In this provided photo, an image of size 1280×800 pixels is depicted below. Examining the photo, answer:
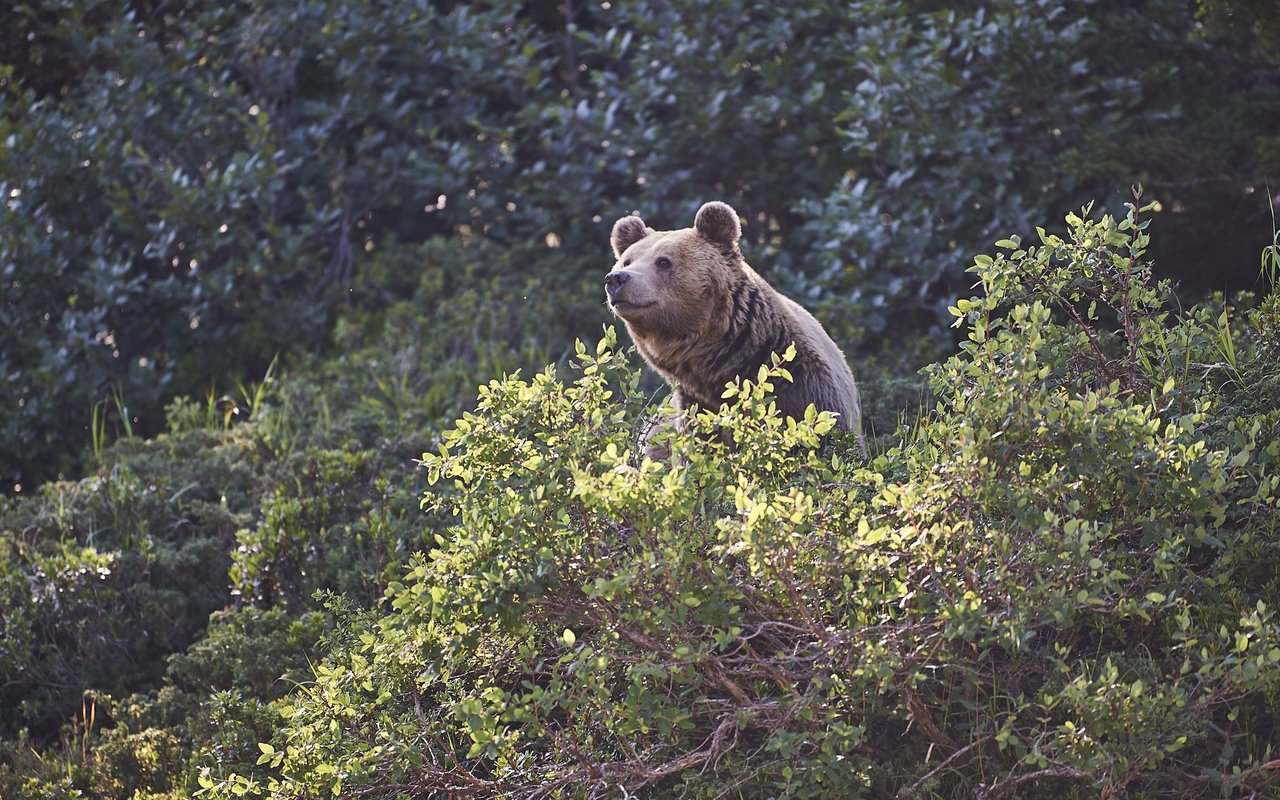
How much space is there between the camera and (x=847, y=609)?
371 centimetres

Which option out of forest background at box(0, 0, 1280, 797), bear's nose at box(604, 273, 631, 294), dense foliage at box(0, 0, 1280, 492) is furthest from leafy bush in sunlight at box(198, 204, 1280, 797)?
dense foliage at box(0, 0, 1280, 492)

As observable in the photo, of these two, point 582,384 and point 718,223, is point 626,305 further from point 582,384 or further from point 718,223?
point 582,384

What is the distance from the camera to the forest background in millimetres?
3574

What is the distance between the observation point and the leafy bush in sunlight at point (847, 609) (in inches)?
133

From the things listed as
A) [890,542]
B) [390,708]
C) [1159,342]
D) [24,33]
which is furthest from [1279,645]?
[24,33]

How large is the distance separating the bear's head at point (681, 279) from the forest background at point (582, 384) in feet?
3.22

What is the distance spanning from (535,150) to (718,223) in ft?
14.6

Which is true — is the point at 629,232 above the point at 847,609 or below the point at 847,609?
below

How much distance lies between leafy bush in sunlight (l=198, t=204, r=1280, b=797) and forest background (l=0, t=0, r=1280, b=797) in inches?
0.8

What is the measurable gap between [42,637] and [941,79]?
19.0 feet

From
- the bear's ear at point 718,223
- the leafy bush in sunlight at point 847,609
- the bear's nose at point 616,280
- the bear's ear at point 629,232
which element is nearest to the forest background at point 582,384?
the leafy bush in sunlight at point 847,609

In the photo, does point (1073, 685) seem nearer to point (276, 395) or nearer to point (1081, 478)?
point (1081, 478)

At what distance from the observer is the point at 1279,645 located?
322cm

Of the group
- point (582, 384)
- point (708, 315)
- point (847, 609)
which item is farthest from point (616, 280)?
point (847, 609)
